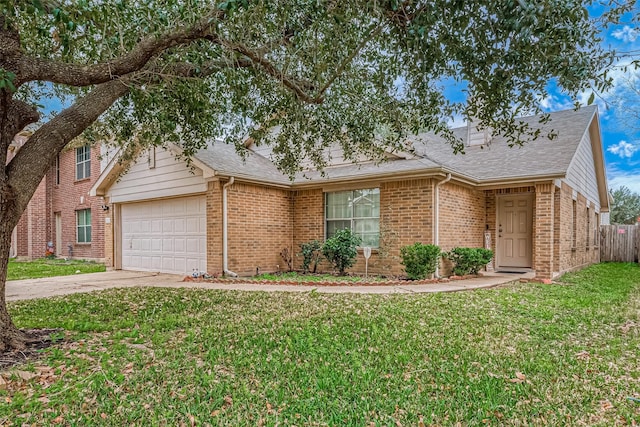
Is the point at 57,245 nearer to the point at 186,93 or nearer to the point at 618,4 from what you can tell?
the point at 186,93

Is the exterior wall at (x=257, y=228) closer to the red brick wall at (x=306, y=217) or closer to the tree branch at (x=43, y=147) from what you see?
the red brick wall at (x=306, y=217)

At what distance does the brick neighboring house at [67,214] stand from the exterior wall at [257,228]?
888 centimetres

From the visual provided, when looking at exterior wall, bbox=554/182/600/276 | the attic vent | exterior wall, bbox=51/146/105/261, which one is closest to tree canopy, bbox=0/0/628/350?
exterior wall, bbox=554/182/600/276

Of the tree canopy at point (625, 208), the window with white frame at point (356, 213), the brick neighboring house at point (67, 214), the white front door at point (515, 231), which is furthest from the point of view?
the tree canopy at point (625, 208)

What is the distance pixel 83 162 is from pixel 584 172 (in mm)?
19765

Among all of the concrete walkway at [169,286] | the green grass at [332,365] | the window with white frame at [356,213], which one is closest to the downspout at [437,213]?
the concrete walkway at [169,286]

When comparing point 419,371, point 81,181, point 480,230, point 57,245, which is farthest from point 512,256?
point 57,245

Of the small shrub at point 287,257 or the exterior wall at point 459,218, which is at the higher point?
the exterior wall at point 459,218

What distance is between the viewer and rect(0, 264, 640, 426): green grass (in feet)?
9.55

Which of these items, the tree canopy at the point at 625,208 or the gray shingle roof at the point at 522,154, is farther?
the tree canopy at the point at 625,208

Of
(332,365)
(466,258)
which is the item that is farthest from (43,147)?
(466,258)

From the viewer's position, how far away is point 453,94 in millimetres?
5754

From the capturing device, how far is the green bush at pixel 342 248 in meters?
10.2

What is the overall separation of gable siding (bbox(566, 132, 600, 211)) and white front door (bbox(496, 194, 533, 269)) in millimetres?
1407
